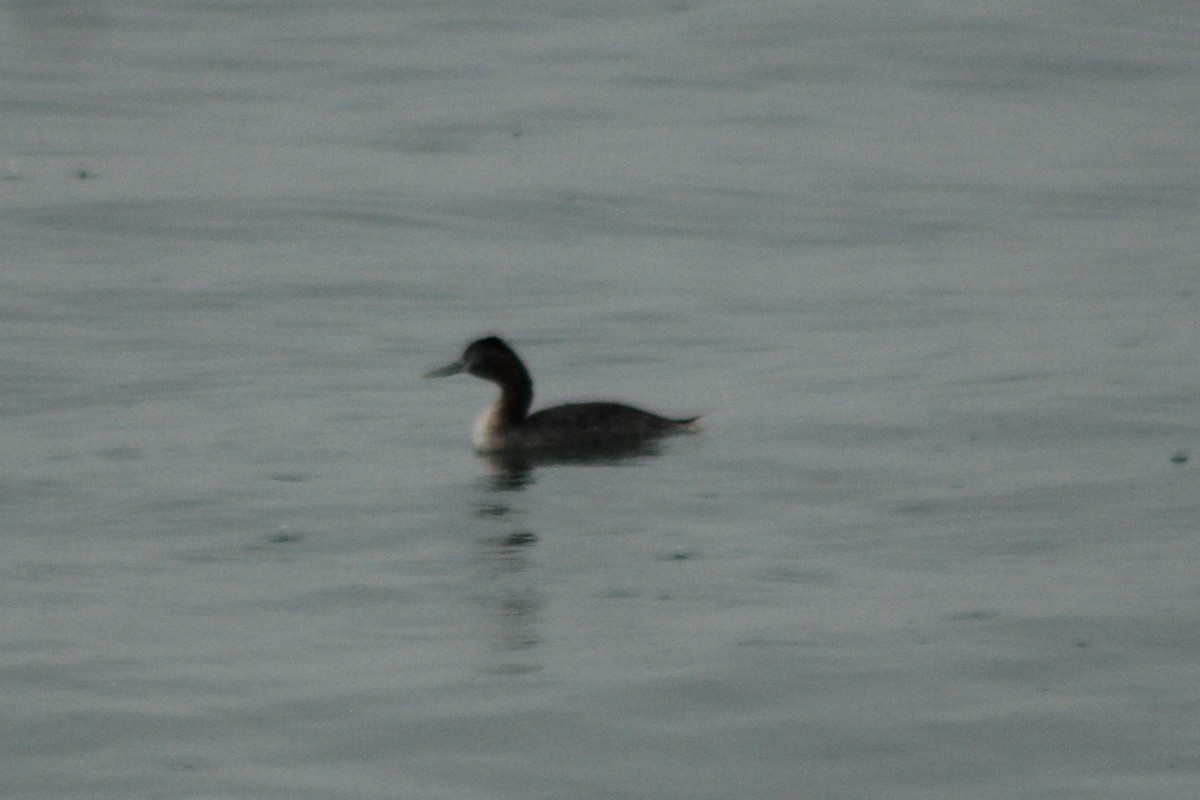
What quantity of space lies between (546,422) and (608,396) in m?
1.37

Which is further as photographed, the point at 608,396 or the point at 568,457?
the point at 608,396

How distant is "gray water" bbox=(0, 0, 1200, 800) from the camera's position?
885cm

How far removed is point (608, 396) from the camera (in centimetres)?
1589

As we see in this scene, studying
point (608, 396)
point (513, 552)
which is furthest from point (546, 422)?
point (513, 552)

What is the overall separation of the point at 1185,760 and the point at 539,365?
29.3ft

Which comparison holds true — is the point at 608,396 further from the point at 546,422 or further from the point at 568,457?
Result: the point at 568,457

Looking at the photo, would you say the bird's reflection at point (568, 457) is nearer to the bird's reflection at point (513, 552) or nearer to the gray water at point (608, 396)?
the bird's reflection at point (513, 552)

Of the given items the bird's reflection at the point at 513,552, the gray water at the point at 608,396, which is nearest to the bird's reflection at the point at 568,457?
the bird's reflection at the point at 513,552

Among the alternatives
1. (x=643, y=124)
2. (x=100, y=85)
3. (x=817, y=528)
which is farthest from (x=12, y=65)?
(x=817, y=528)

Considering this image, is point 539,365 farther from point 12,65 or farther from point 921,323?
point 12,65

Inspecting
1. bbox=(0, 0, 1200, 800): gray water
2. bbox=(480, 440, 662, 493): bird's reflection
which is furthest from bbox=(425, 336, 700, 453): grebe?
bbox=(0, 0, 1200, 800): gray water

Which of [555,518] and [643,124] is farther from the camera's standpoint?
[643,124]

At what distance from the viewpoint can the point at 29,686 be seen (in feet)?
30.5

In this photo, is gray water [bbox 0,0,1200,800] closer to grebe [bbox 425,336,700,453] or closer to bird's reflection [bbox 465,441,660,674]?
bird's reflection [bbox 465,441,660,674]
